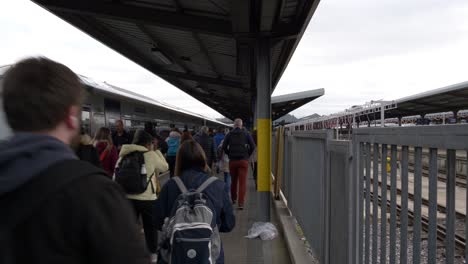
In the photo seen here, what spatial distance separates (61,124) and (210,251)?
1766 mm

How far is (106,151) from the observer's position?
5.69m

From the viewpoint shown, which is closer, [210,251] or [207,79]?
[210,251]

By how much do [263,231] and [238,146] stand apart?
210cm

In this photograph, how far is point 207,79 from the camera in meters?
12.6

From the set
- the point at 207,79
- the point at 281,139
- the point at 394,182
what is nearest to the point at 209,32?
the point at 281,139

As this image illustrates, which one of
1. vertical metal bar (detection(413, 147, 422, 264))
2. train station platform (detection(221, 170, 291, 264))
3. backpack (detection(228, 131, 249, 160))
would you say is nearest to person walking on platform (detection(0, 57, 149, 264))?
vertical metal bar (detection(413, 147, 422, 264))

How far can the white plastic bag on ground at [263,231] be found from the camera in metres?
6.24

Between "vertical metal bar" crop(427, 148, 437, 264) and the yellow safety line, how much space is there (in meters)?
4.86

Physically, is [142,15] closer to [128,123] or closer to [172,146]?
[172,146]

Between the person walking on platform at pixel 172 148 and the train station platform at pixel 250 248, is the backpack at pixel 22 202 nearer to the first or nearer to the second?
the train station platform at pixel 250 248

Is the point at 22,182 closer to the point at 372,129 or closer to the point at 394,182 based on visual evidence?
the point at 394,182

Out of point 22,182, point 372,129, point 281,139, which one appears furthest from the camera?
point 281,139

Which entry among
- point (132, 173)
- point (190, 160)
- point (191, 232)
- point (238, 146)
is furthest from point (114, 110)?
point (191, 232)

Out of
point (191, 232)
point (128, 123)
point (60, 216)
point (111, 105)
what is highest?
point (111, 105)
